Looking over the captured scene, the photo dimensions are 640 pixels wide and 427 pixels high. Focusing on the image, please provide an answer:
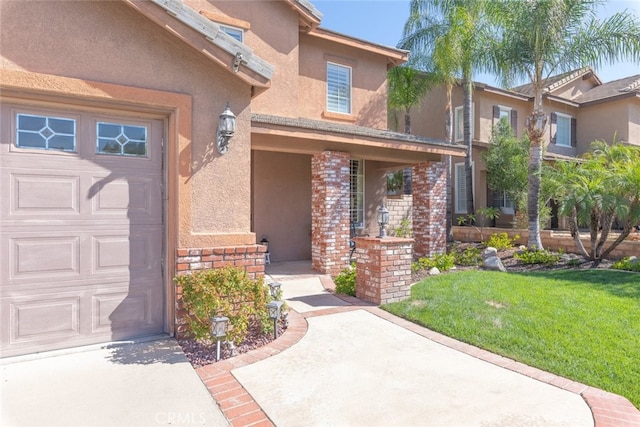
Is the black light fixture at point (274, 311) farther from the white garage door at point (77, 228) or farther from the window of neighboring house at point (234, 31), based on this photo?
the window of neighboring house at point (234, 31)

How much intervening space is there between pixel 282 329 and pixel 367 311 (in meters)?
1.75

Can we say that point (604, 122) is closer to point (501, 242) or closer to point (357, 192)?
point (501, 242)

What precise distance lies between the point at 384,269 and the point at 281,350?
2810mm

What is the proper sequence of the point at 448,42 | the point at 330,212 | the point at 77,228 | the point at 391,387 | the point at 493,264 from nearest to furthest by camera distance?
the point at 391,387 → the point at 77,228 → the point at 330,212 → the point at 493,264 → the point at 448,42

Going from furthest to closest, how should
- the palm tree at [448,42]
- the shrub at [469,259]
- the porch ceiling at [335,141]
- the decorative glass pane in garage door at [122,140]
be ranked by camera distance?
the palm tree at [448,42] < the shrub at [469,259] < the porch ceiling at [335,141] < the decorative glass pane in garage door at [122,140]

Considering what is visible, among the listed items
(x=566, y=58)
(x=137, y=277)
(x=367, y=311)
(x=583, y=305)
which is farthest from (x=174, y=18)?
(x=566, y=58)

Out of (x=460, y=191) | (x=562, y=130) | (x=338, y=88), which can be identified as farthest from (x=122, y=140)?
(x=562, y=130)

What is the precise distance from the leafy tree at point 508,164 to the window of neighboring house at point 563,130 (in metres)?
5.37

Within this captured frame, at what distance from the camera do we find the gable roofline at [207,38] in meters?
4.88

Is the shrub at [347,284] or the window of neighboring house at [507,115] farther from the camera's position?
the window of neighboring house at [507,115]

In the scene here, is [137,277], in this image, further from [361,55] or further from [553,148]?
[553,148]

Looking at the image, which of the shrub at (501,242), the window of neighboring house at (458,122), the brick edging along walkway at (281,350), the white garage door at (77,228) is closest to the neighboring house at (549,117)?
the window of neighboring house at (458,122)

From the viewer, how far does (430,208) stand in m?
12.7

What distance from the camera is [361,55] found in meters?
13.7
